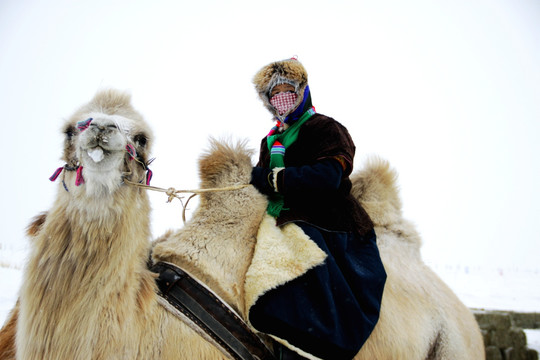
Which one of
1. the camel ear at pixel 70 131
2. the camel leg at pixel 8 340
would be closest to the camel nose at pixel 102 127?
the camel ear at pixel 70 131

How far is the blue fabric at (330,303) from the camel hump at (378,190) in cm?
65

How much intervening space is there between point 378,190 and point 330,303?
4.42ft

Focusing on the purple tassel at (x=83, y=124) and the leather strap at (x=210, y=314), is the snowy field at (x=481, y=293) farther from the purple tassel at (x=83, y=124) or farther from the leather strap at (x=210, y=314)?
the leather strap at (x=210, y=314)

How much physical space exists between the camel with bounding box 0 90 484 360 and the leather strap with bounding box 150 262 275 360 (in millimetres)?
61

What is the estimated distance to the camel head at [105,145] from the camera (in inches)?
78.4

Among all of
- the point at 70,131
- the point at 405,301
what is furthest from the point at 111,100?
the point at 405,301

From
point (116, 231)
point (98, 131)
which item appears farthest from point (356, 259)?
point (98, 131)

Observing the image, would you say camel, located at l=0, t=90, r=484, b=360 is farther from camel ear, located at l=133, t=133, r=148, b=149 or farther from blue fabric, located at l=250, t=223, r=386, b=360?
blue fabric, located at l=250, t=223, r=386, b=360

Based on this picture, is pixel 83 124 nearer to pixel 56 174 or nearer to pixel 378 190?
pixel 56 174

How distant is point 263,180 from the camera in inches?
100

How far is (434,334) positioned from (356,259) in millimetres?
965

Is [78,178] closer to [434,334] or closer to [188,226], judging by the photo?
[188,226]

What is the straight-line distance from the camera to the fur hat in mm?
2826

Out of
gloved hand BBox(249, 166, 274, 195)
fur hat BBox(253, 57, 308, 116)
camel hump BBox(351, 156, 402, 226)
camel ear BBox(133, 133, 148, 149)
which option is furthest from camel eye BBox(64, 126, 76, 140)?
camel hump BBox(351, 156, 402, 226)
